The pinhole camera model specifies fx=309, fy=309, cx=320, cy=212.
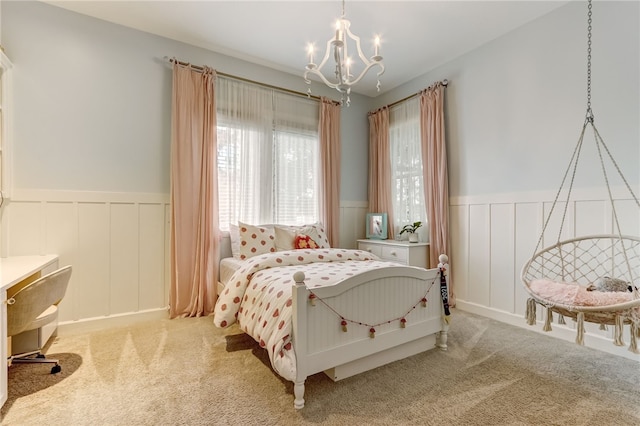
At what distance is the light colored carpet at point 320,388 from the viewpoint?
1.61 m

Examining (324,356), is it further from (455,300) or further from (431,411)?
(455,300)

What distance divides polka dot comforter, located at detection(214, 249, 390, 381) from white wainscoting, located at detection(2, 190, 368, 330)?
3.74 feet

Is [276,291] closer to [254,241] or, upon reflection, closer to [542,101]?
[254,241]

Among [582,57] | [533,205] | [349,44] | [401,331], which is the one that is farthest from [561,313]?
[349,44]

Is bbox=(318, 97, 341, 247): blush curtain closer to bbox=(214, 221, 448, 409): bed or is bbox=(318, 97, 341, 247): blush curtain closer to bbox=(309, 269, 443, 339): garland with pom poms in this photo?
bbox=(214, 221, 448, 409): bed

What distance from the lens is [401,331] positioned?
215 centimetres

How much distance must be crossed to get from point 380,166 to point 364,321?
2.84m

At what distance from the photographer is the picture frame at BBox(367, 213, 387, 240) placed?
419 centimetres

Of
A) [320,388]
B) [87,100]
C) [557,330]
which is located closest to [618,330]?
[557,330]

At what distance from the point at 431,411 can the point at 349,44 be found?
3282mm

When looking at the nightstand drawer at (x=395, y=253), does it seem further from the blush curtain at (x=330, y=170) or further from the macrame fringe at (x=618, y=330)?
the macrame fringe at (x=618, y=330)

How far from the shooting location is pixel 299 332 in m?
1.70

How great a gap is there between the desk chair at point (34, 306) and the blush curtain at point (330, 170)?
2718 mm

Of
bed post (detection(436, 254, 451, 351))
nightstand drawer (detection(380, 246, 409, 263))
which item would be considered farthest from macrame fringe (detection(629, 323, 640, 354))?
nightstand drawer (detection(380, 246, 409, 263))
